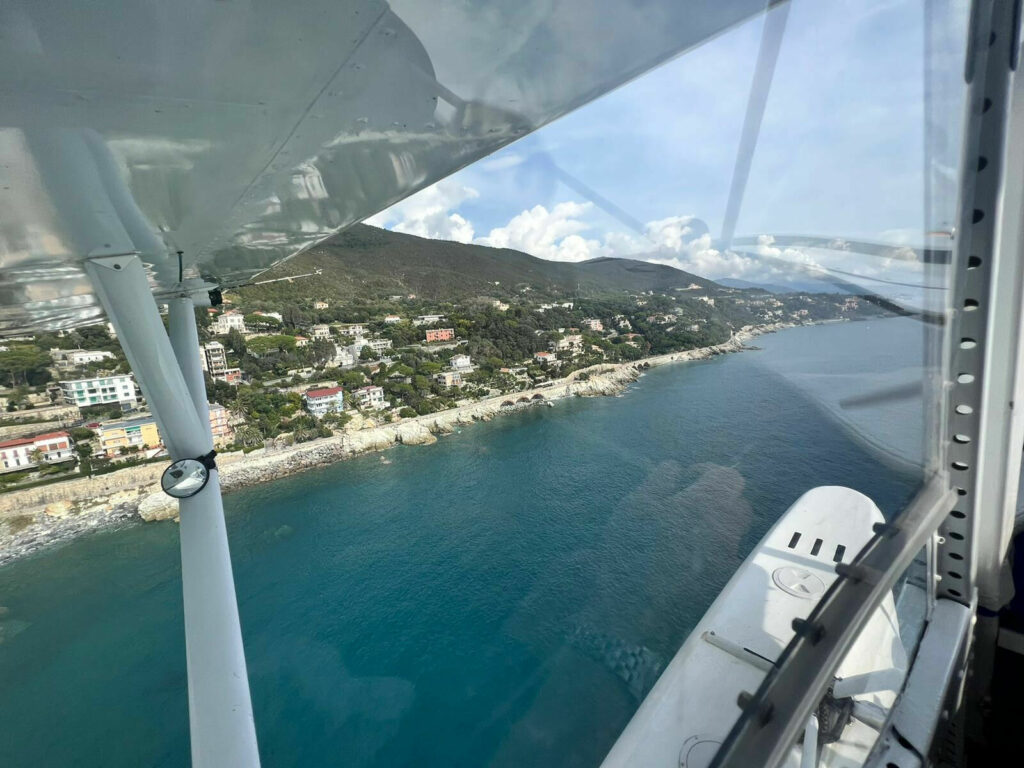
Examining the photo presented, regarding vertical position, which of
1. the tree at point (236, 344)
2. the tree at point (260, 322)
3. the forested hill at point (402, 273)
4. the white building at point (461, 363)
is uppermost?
the forested hill at point (402, 273)

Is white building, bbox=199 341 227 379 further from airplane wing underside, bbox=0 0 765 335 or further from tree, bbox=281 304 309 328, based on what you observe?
airplane wing underside, bbox=0 0 765 335

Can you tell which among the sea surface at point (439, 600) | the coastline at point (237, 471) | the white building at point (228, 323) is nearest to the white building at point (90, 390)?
the coastline at point (237, 471)

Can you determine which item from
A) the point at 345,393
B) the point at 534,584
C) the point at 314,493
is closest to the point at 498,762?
the point at 534,584

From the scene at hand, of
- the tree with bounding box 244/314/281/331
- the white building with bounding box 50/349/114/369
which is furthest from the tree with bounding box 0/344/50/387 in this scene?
the tree with bounding box 244/314/281/331

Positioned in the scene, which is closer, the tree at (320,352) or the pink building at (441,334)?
the tree at (320,352)

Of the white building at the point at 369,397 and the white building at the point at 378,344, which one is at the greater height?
the white building at the point at 378,344

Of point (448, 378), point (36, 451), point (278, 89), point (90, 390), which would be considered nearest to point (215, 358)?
point (90, 390)

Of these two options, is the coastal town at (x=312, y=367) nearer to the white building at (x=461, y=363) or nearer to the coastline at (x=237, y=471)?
the white building at (x=461, y=363)
